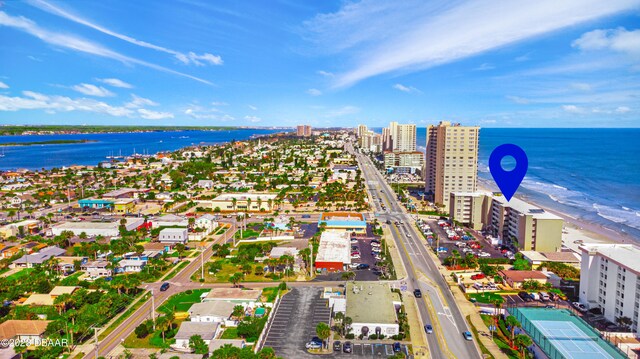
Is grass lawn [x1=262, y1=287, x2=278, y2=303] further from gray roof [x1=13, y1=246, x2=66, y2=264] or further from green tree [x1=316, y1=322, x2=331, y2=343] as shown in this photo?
gray roof [x1=13, y1=246, x2=66, y2=264]

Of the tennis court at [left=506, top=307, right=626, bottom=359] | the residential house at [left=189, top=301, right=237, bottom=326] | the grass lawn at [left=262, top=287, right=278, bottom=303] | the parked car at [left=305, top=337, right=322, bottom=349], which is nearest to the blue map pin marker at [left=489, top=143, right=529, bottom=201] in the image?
the tennis court at [left=506, top=307, right=626, bottom=359]

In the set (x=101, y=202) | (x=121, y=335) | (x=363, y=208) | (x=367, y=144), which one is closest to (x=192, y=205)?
(x=101, y=202)

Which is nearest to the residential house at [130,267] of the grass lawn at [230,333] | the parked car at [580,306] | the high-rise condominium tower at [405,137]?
the grass lawn at [230,333]

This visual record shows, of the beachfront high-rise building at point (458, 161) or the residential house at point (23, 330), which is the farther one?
the beachfront high-rise building at point (458, 161)

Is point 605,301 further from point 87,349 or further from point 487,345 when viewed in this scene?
point 87,349

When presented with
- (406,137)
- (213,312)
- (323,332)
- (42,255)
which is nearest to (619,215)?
(323,332)

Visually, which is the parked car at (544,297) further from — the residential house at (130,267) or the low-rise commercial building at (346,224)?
the residential house at (130,267)
